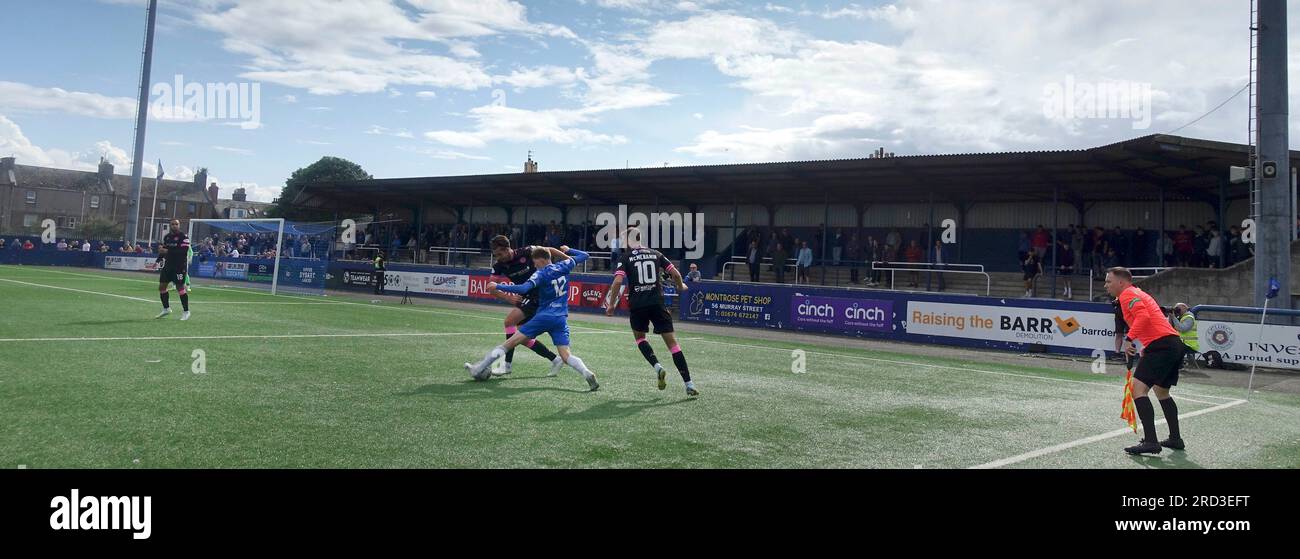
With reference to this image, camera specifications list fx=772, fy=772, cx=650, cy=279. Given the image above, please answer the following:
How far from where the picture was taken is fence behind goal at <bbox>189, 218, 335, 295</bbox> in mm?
36500


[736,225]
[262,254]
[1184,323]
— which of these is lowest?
[1184,323]

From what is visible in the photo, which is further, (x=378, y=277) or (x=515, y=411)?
(x=378, y=277)

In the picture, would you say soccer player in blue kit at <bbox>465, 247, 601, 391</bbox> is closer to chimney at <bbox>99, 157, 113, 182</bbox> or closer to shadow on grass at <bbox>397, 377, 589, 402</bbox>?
shadow on grass at <bbox>397, 377, 589, 402</bbox>

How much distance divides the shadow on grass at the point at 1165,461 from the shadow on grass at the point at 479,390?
230 inches

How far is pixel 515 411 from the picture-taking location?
26.0 feet

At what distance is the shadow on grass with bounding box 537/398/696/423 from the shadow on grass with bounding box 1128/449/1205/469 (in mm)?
4565

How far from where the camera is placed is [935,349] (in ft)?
70.6

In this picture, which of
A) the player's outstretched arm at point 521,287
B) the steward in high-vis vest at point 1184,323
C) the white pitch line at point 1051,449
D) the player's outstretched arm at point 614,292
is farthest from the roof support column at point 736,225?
the white pitch line at point 1051,449

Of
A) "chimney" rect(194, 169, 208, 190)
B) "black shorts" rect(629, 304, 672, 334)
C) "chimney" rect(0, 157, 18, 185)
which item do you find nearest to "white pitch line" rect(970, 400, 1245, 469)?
"black shorts" rect(629, 304, 672, 334)

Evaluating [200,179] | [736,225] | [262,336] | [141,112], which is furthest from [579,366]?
[200,179]

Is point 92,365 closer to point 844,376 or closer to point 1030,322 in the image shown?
point 844,376

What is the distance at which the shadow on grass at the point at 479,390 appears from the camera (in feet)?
28.9

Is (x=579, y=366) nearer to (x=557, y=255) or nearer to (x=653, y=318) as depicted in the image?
(x=653, y=318)

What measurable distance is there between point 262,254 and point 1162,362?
43.1 meters
